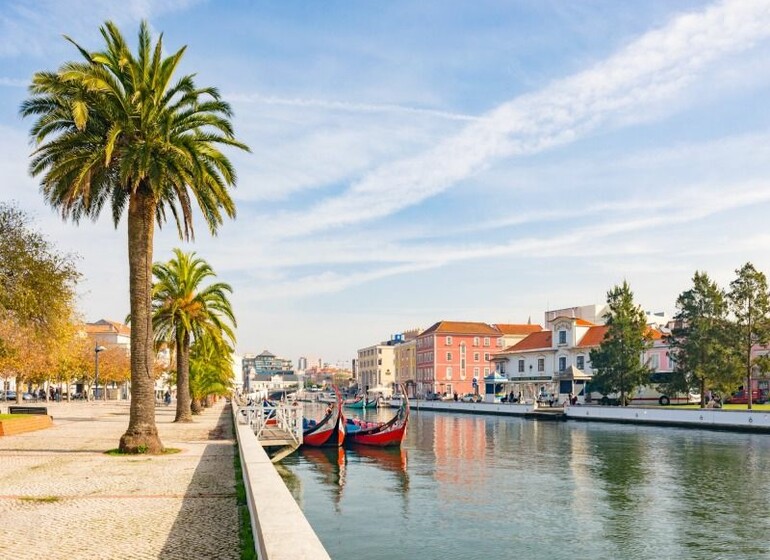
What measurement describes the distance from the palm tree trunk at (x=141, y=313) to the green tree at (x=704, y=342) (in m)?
53.8

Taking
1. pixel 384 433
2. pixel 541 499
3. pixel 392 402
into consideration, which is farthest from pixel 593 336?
pixel 541 499

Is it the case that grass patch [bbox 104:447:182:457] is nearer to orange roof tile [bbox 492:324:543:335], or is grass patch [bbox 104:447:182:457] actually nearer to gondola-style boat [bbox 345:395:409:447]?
gondola-style boat [bbox 345:395:409:447]

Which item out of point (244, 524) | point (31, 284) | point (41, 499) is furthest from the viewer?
point (31, 284)

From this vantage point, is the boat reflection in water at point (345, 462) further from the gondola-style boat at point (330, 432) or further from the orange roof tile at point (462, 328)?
the orange roof tile at point (462, 328)

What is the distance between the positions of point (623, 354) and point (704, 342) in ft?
30.5

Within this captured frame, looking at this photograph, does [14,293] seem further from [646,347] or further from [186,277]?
[646,347]

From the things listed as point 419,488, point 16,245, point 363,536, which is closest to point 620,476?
point 419,488

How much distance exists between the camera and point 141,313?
24422 mm

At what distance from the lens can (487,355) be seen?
448ft

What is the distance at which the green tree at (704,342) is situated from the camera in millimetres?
63406

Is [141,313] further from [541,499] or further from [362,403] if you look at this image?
[362,403]

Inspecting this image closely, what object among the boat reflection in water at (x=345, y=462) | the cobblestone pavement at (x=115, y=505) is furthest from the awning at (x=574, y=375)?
the cobblestone pavement at (x=115, y=505)

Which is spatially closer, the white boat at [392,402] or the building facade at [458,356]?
the white boat at [392,402]

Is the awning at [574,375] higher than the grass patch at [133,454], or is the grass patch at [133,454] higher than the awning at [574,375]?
the awning at [574,375]
